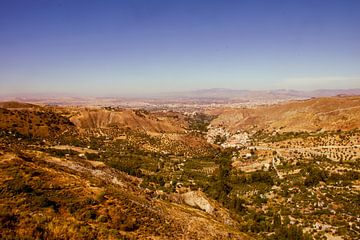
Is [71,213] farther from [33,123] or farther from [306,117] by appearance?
[306,117]

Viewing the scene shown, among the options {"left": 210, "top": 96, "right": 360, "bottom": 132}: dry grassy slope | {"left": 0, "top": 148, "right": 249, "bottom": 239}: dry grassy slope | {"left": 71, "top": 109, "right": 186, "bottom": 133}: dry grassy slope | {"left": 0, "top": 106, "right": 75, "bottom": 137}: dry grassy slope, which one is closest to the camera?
{"left": 0, "top": 148, "right": 249, "bottom": 239}: dry grassy slope

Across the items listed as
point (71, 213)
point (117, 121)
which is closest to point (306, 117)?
point (117, 121)

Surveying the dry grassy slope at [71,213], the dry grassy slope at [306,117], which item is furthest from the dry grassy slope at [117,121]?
the dry grassy slope at [71,213]

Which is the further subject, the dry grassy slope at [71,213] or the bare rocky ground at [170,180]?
the bare rocky ground at [170,180]

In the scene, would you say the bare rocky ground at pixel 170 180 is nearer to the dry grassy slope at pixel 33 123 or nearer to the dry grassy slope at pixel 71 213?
the dry grassy slope at pixel 71 213

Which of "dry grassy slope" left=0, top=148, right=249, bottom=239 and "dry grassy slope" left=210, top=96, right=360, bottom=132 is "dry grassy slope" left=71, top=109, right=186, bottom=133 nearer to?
"dry grassy slope" left=210, top=96, right=360, bottom=132

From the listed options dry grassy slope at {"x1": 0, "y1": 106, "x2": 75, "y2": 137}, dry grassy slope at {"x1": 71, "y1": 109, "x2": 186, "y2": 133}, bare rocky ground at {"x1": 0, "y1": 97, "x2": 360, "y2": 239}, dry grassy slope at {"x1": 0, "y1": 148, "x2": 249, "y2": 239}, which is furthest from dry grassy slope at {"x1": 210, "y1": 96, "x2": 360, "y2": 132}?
dry grassy slope at {"x1": 0, "y1": 148, "x2": 249, "y2": 239}

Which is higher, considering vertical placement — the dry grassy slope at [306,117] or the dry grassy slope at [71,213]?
the dry grassy slope at [71,213]
